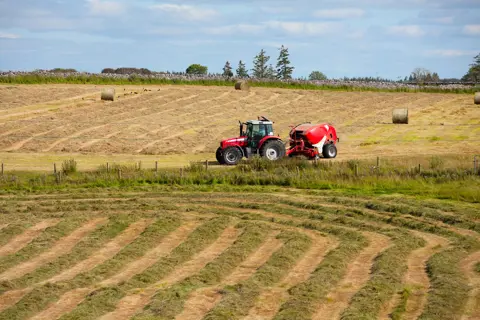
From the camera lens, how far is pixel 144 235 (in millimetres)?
25812

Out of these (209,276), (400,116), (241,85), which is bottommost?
(209,276)

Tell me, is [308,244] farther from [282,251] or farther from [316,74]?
[316,74]

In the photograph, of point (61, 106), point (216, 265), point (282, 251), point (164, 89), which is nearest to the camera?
point (216, 265)

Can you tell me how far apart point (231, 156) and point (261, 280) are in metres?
18.3

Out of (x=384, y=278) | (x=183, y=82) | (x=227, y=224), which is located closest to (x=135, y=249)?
(x=227, y=224)

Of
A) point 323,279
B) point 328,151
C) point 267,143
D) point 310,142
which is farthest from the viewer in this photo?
point 328,151

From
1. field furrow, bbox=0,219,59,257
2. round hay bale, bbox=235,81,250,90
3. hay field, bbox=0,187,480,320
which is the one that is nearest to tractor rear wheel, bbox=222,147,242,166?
hay field, bbox=0,187,480,320

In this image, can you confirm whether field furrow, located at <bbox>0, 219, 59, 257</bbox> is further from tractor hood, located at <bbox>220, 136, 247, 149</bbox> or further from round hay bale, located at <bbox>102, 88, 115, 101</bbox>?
round hay bale, located at <bbox>102, 88, 115, 101</bbox>

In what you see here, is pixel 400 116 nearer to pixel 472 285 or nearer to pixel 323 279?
pixel 472 285

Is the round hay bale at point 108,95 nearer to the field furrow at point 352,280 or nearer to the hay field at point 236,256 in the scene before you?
the hay field at point 236,256

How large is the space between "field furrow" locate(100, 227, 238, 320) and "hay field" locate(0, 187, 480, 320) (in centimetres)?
3

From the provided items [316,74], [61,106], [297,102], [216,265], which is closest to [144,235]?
[216,265]

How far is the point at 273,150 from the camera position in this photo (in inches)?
1515

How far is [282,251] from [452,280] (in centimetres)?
487
